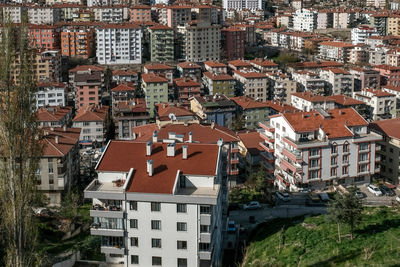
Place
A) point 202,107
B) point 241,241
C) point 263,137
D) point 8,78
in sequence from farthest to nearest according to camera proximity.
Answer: point 202,107 → point 263,137 → point 241,241 → point 8,78

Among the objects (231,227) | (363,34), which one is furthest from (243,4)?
(231,227)

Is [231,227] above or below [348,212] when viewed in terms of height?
below

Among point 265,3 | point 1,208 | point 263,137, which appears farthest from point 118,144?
point 265,3

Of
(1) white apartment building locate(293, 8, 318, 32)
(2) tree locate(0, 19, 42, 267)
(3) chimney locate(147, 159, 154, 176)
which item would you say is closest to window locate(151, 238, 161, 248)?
(3) chimney locate(147, 159, 154, 176)

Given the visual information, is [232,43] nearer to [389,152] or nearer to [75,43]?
[75,43]

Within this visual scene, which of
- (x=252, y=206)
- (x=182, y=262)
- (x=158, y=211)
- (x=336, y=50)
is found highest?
(x=336, y=50)

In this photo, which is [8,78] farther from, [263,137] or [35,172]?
[263,137]

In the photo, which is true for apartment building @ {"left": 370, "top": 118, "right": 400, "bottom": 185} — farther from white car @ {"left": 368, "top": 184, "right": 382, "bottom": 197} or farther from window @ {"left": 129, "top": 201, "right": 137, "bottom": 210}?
window @ {"left": 129, "top": 201, "right": 137, "bottom": 210}
